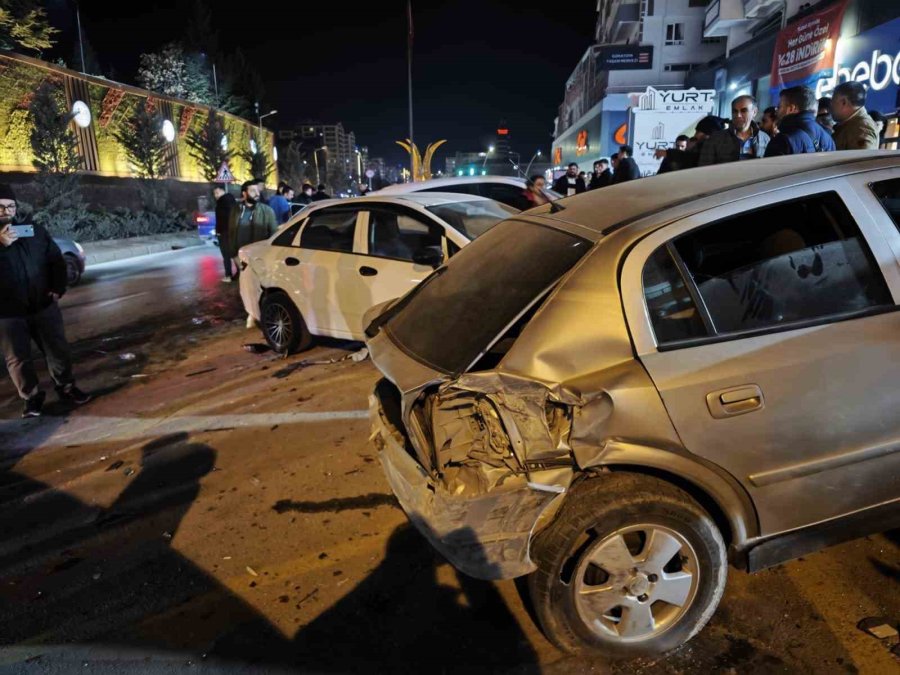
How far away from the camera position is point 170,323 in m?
8.54

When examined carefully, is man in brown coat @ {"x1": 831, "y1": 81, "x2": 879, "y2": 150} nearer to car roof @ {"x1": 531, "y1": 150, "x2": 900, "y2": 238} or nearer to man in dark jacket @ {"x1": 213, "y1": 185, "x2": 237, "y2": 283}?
car roof @ {"x1": 531, "y1": 150, "x2": 900, "y2": 238}

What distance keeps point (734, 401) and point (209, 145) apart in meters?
41.8

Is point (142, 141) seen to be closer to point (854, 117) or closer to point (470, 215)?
point (470, 215)

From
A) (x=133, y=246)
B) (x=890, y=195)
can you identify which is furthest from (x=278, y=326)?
(x=133, y=246)

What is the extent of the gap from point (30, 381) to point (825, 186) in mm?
5654

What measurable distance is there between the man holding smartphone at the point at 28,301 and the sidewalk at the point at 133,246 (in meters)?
12.4

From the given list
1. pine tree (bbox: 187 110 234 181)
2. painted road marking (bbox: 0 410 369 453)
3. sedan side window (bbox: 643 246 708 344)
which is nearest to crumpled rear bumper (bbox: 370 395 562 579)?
sedan side window (bbox: 643 246 708 344)

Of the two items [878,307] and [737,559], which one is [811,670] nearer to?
[737,559]

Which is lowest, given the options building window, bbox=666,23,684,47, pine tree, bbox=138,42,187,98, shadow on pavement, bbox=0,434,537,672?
shadow on pavement, bbox=0,434,537,672

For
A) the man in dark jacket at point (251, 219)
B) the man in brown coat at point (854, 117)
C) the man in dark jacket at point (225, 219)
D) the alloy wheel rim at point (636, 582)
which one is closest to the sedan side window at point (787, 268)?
the alloy wheel rim at point (636, 582)

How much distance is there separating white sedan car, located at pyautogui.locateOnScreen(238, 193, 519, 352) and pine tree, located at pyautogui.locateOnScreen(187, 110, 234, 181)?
1407 inches

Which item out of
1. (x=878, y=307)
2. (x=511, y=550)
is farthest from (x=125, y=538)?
(x=878, y=307)

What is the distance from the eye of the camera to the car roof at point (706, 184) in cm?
237

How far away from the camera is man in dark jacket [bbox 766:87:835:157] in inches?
189
